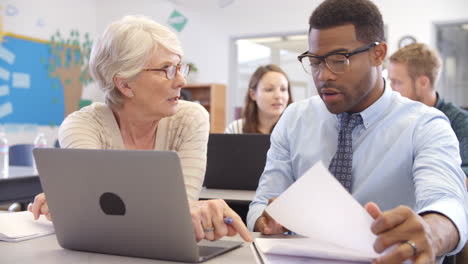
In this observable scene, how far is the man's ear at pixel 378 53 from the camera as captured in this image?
147cm

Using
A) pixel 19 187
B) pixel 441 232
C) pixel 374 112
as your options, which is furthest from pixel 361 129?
pixel 19 187

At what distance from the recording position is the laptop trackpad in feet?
3.45

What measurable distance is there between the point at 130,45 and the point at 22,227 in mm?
723

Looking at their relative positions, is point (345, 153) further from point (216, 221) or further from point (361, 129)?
point (216, 221)

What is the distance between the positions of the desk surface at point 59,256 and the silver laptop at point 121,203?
0.05 ft

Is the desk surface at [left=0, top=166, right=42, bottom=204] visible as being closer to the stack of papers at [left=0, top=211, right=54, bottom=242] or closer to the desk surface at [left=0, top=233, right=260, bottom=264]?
the stack of papers at [left=0, top=211, right=54, bottom=242]

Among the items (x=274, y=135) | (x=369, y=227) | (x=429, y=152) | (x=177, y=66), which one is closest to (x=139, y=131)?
(x=177, y=66)

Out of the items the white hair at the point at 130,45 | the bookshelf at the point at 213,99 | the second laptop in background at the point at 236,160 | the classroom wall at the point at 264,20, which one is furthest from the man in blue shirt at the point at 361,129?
the bookshelf at the point at 213,99

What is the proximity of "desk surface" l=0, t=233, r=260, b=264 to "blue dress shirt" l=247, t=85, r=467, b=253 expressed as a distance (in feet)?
1.21

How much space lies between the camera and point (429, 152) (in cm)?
131

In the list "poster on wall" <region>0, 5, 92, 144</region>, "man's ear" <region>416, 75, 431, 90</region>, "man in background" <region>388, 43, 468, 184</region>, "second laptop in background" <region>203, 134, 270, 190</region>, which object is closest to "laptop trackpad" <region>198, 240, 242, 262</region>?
"second laptop in background" <region>203, 134, 270, 190</region>

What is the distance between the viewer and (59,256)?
1.07 metres

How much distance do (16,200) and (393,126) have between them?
7.61ft

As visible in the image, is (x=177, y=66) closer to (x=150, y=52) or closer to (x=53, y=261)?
(x=150, y=52)
